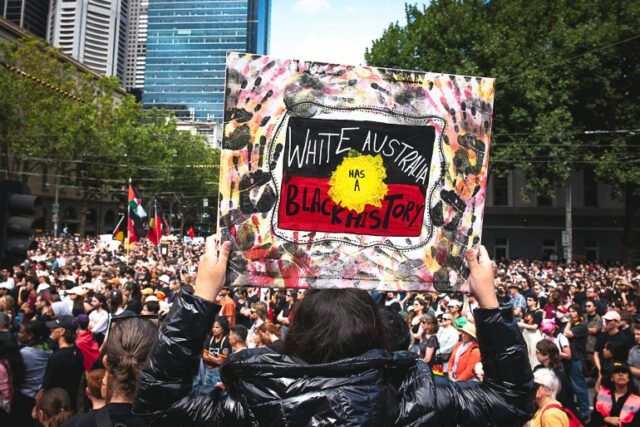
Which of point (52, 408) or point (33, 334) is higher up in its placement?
point (33, 334)

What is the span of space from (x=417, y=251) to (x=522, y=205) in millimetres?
41381

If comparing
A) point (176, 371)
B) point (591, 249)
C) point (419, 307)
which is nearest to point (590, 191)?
point (591, 249)

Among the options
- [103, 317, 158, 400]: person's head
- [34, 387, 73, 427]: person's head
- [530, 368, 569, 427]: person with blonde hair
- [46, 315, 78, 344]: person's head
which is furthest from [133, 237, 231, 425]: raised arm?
[46, 315, 78, 344]: person's head

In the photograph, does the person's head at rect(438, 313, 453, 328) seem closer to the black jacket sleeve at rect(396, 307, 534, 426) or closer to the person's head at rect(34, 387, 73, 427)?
the person's head at rect(34, 387, 73, 427)

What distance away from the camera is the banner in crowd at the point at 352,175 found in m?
2.53

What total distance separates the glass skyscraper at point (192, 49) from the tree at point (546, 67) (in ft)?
434

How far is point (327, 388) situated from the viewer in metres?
1.63

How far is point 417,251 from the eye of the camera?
277 centimetres

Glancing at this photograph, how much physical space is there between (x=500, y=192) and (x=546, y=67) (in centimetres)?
1513

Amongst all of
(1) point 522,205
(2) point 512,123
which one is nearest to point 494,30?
(2) point 512,123

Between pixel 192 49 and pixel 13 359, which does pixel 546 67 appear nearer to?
pixel 13 359

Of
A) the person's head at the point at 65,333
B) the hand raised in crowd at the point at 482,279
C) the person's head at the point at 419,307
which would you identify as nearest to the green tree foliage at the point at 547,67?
the person's head at the point at 419,307

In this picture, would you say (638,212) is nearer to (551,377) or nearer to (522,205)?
(522,205)

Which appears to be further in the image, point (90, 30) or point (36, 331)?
point (90, 30)
